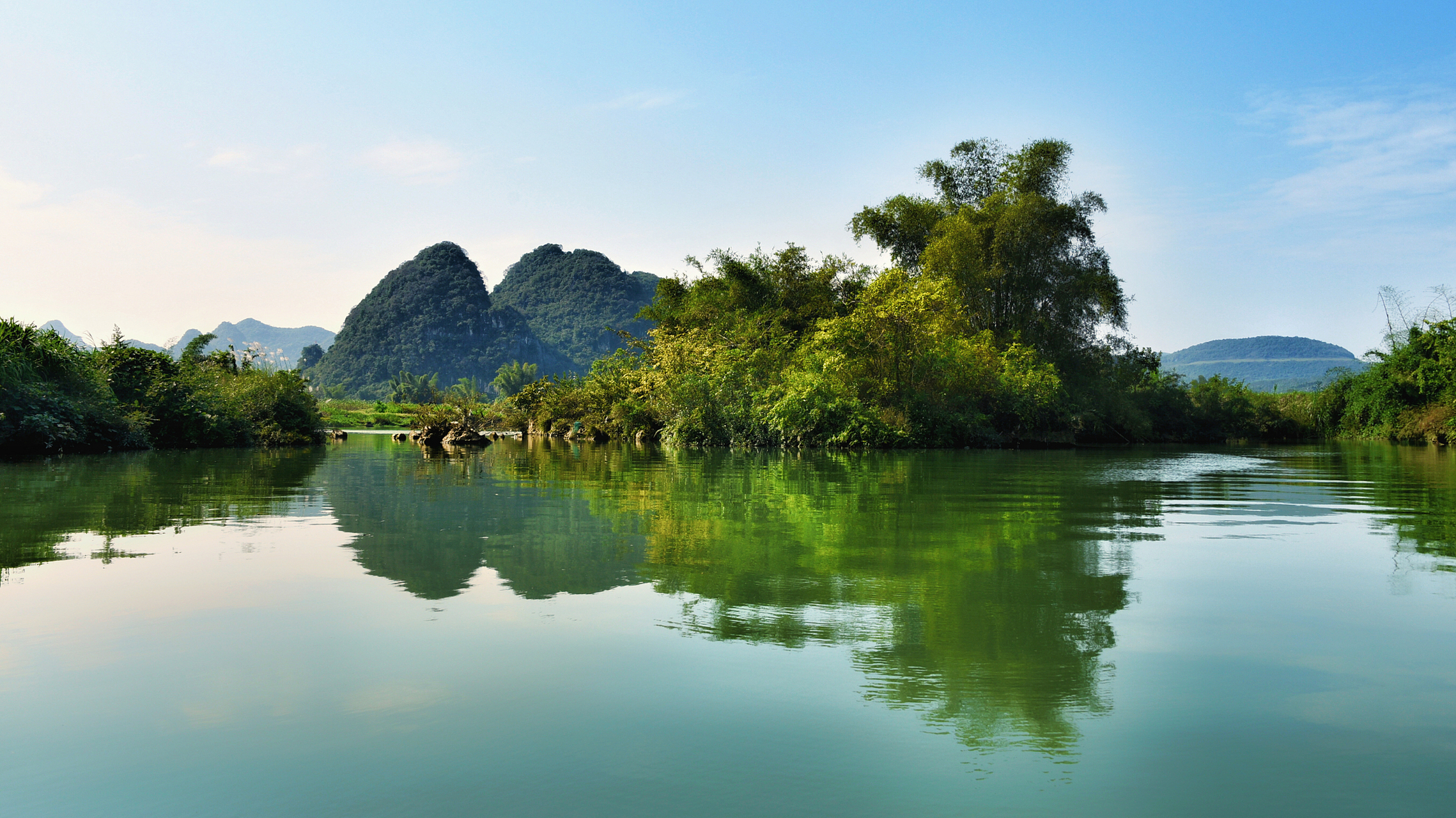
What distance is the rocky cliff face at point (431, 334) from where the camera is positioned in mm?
108375

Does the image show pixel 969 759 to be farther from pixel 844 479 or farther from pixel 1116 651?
pixel 844 479

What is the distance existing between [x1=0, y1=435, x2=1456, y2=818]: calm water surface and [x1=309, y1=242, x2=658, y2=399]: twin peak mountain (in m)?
101

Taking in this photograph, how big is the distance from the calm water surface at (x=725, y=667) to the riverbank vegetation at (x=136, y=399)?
12826mm

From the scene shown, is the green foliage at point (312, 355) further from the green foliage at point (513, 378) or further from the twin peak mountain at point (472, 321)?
the green foliage at point (513, 378)

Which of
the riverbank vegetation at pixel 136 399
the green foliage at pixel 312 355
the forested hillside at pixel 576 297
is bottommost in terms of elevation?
the riverbank vegetation at pixel 136 399

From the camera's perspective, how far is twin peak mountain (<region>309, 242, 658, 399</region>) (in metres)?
110

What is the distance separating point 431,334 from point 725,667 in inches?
4602

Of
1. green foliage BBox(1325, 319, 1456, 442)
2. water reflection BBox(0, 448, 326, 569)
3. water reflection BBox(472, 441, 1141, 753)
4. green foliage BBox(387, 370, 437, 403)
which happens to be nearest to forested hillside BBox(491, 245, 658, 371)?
green foliage BBox(387, 370, 437, 403)

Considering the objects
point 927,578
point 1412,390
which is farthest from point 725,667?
point 1412,390

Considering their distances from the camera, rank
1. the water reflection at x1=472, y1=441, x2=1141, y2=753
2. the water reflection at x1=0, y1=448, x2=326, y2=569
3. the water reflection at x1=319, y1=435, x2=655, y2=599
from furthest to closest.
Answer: the water reflection at x1=0, y1=448, x2=326, y2=569 → the water reflection at x1=319, y1=435, x2=655, y2=599 → the water reflection at x1=472, y1=441, x2=1141, y2=753

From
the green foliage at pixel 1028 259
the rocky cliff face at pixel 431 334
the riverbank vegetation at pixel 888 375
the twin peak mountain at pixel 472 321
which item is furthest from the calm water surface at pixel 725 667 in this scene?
the rocky cliff face at pixel 431 334

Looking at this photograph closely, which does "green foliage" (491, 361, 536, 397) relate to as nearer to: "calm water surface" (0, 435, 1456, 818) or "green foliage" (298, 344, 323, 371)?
"green foliage" (298, 344, 323, 371)

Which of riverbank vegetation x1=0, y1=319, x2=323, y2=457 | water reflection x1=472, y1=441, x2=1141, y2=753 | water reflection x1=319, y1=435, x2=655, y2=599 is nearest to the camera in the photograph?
water reflection x1=472, y1=441, x2=1141, y2=753

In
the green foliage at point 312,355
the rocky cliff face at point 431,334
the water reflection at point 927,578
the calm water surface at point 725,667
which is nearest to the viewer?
the calm water surface at point 725,667
